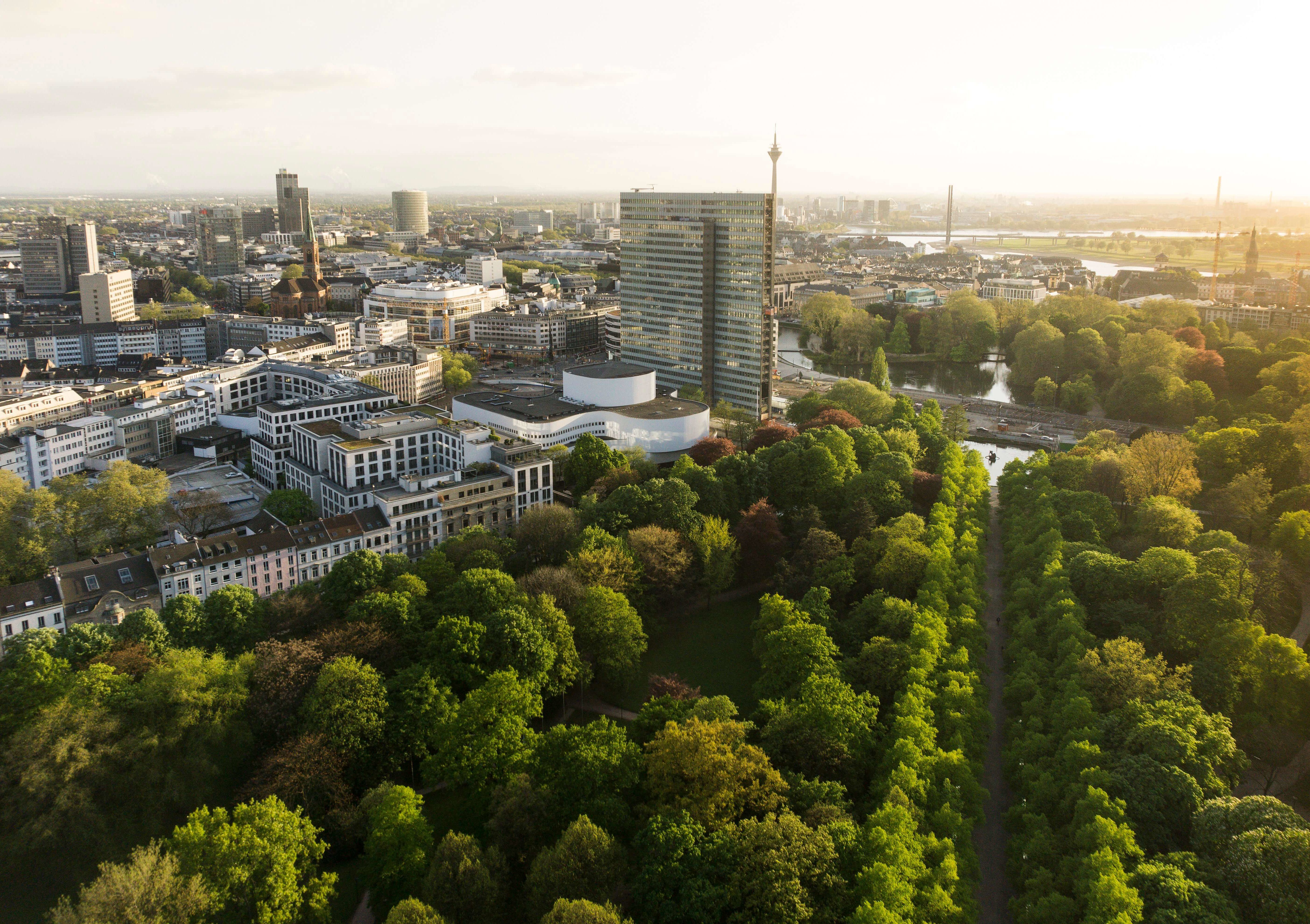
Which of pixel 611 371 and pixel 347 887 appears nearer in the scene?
pixel 347 887

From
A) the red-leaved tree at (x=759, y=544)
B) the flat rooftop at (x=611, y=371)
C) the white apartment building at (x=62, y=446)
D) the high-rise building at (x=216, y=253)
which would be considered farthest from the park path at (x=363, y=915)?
the high-rise building at (x=216, y=253)

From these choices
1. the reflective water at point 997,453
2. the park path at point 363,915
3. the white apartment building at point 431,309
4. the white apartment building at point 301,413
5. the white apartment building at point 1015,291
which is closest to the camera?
the park path at point 363,915

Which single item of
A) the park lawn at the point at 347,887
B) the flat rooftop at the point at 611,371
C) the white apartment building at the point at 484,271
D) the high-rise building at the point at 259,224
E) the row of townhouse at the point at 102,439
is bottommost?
the park lawn at the point at 347,887

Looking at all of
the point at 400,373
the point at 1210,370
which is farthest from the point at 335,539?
the point at 1210,370

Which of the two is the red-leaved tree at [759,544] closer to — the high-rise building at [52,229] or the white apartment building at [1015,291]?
the white apartment building at [1015,291]

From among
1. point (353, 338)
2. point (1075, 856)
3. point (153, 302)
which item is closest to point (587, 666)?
point (1075, 856)

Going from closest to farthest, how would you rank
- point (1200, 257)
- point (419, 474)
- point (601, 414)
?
point (419, 474), point (601, 414), point (1200, 257)

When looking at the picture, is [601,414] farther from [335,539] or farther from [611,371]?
[335,539]
